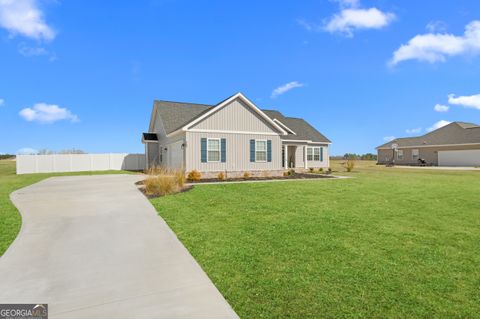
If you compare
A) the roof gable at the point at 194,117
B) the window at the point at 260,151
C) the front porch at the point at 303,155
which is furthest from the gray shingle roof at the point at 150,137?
the front porch at the point at 303,155

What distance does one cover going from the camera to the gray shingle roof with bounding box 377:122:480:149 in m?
36.4

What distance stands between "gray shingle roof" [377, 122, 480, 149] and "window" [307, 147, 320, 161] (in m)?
23.1

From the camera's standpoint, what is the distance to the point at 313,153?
28.1 m

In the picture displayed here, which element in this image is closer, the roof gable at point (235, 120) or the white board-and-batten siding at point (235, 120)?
the roof gable at point (235, 120)

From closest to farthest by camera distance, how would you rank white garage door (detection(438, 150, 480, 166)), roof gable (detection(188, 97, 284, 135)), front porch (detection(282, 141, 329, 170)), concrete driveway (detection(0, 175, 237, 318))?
1. concrete driveway (detection(0, 175, 237, 318))
2. roof gable (detection(188, 97, 284, 135))
3. front porch (detection(282, 141, 329, 170))
4. white garage door (detection(438, 150, 480, 166))

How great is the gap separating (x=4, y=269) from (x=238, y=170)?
1434cm

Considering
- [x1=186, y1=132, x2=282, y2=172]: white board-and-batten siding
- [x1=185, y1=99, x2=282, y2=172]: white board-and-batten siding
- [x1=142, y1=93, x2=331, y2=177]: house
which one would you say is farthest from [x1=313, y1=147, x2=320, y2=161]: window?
[x1=185, y1=99, x2=282, y2=172]: white board-and-batten siding

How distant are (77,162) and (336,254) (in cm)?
3329

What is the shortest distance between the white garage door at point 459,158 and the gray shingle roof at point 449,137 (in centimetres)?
142

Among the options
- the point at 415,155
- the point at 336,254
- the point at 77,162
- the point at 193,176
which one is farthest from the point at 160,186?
the point at 415,155

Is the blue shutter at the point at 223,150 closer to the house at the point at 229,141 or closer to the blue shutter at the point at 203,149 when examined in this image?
the house at the point at 229,141

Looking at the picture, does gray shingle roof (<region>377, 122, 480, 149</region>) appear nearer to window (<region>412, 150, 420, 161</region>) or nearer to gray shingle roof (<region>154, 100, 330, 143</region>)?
window (<region>412, 150, 420, 161</region>)

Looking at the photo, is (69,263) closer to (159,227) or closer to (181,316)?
(159,227)

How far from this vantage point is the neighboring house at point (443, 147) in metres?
35.8
